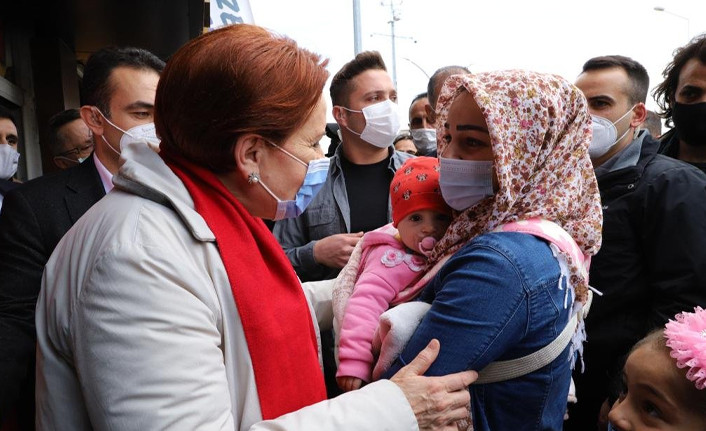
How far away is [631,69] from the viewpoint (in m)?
3.30

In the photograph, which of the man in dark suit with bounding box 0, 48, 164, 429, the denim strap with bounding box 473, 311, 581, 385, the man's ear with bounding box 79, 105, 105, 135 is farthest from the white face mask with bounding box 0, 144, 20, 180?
the denim strap with bounding box 473, 311, 581, 385

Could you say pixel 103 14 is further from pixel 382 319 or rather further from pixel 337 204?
pixel 382 319

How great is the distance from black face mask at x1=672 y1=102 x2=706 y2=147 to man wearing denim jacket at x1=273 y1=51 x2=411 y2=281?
5.82ft

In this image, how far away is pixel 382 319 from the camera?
5.28 ft

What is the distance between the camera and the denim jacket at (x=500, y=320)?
1.45 m

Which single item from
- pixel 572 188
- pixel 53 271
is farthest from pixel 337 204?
pixel 53 271

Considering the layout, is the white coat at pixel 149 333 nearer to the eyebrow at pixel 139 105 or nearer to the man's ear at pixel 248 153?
the man's ear at pixel 248 153

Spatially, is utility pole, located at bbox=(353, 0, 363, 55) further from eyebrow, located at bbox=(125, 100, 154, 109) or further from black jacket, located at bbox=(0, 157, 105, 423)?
black jacket, located at bbox=(0, 157, 105, 423)

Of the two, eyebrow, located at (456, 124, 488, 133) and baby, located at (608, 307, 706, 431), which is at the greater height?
eyebrow, located at (456, 124, 488, 133)

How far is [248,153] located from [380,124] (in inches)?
88.7

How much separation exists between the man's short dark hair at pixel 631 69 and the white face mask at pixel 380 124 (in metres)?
1.30

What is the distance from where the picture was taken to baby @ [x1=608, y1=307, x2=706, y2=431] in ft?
5.41

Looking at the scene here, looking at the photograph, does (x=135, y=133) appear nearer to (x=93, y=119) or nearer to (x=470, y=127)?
(x=93, y=119)

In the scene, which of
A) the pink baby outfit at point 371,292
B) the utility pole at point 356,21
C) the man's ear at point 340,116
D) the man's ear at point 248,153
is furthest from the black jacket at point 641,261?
the utility pole at point 356,21
